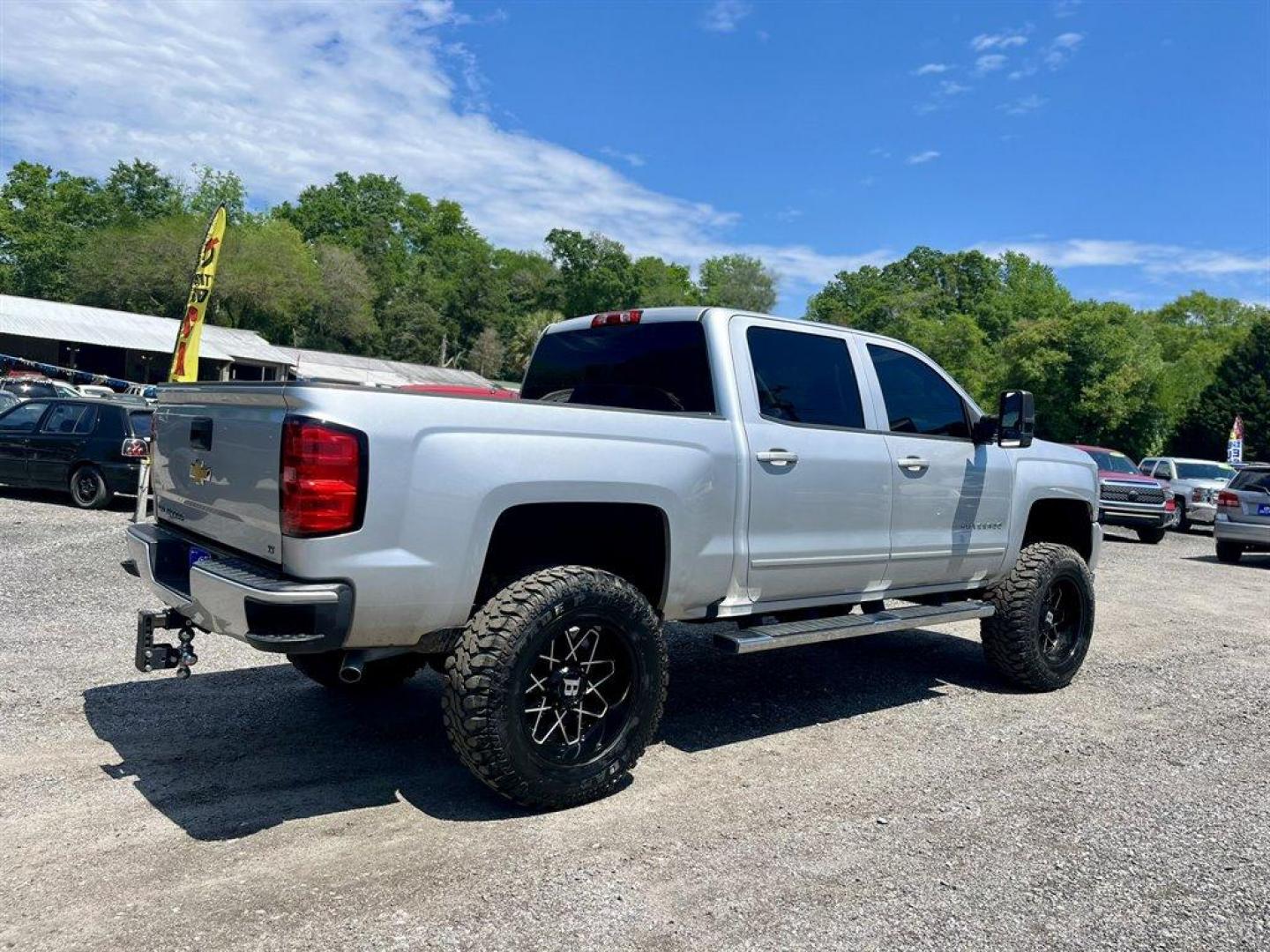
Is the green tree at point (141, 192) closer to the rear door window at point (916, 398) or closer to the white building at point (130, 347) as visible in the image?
the white building at point (130, 347)

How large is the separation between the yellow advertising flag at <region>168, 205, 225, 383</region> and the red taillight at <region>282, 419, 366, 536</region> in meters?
14.3

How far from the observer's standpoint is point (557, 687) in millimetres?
3793

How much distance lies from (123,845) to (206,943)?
0.88 metres

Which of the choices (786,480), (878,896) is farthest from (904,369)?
(878,896)

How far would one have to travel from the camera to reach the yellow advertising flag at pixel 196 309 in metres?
16.4

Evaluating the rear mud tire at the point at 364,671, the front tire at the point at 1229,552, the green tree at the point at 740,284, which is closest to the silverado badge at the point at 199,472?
the rear mud tire at the point at 364,671

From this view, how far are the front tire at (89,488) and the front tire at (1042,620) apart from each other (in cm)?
1161

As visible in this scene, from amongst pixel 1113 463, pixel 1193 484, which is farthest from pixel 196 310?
pixel 1193 484

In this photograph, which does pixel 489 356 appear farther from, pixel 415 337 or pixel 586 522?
pixel 586 522

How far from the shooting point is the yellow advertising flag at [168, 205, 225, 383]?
1642 cm

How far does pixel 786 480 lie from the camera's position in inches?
181

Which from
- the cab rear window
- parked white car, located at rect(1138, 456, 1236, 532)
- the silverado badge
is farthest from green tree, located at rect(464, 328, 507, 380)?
the silverado badge

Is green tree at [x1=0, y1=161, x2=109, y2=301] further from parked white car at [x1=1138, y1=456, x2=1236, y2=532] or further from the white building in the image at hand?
parked white car at [x1=1138, y1=456, x2=1236, y2=532]

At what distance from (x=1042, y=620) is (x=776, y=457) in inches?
105
